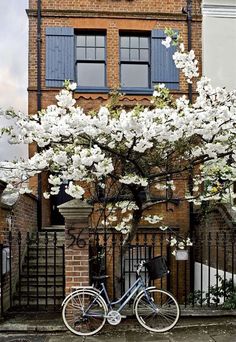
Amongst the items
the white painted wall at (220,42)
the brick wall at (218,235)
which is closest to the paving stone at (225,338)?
the brick wall at (218,235)

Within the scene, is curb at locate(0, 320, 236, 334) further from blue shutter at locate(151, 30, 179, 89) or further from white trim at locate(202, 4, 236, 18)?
white trim at locate(202, 4, 236, 18)

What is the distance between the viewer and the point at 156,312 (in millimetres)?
7355

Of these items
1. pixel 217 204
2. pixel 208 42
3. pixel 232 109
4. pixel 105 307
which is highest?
pixel 208 42

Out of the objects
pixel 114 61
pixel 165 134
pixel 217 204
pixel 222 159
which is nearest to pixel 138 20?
pixel 114 61

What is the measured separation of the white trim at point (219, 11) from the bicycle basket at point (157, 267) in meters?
9.40

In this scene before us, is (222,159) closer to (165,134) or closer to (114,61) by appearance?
(165,134)

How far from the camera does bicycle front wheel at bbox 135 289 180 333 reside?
7.31 m

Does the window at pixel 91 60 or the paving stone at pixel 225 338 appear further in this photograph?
the window at pixel 91 60

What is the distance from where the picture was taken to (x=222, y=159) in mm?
8547

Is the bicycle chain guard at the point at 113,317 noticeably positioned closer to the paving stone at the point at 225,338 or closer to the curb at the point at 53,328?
the curb at the point at 53,328

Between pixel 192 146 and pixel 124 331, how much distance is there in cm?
311

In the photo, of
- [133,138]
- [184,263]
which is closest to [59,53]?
[184,263]

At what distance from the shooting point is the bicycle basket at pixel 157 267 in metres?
7.55

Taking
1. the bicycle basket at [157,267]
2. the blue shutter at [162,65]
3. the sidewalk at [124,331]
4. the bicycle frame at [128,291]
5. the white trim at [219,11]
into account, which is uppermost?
the white trim at [219,11]
